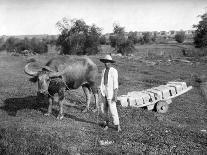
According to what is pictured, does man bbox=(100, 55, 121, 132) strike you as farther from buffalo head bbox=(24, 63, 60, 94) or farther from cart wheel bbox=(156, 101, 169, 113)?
cart wheel bbox=(156, 101, 169, 113)

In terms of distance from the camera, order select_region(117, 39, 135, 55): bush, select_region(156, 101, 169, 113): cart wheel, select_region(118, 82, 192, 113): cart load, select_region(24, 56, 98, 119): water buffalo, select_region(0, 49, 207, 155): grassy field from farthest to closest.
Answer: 1. select_region(117, 39, 135, 55): bush
2. select_region(156, 101, 169, 113): cart wheel
3. select_region(118, 82, 192, 113): cart load
4. select_region(24, 56, 98, 119): water buffalo
5. select_region(0, 49, 207, 155): grassy field

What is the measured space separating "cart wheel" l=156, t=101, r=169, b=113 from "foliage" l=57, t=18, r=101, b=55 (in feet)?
179

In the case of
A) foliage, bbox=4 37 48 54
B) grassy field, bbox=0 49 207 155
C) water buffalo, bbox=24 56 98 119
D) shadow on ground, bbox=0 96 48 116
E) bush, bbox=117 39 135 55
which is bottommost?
foliage, bbox=4 37 48 54

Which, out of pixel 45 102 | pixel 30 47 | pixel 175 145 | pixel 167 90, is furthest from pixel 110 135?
pixel 30 47

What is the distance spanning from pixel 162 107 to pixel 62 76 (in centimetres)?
639

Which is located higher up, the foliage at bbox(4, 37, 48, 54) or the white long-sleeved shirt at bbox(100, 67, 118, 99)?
the white long-sleeved shirt at bbox(100, 67, 118, 99)

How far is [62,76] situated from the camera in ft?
41.0

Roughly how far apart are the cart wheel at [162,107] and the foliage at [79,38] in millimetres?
54599

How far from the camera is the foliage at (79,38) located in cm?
7031

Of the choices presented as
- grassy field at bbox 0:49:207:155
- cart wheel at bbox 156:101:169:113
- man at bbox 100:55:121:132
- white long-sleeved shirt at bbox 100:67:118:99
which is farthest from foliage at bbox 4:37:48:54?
white long-sleeved shirt at bbox 100:67:118:99

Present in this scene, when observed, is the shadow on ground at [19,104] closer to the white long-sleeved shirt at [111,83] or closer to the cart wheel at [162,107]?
the white long-sleeved shirt at [111,83]

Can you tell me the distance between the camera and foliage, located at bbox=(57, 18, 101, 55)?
7031 cm

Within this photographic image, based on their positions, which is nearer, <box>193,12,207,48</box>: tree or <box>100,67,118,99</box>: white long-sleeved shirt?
<box>100,67,118,99</box>: white long-sleeved shirt

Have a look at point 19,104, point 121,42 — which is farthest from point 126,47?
point 19,104
